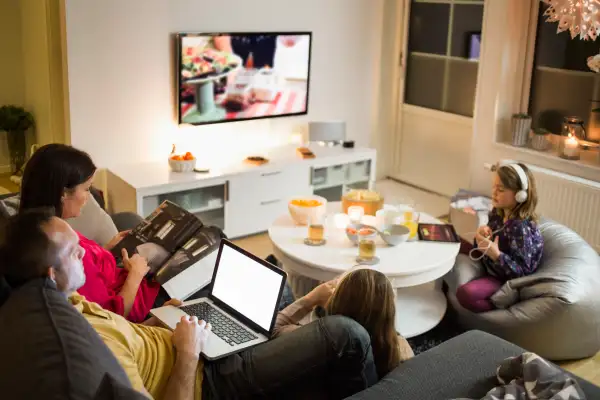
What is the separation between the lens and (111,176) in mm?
4801

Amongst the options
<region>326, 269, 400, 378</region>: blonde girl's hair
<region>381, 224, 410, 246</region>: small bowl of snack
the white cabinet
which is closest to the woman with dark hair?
<region>326, 269, 400, 378</region>: blonde girl's hair

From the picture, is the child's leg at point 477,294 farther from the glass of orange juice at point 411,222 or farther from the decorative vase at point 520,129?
the decorative vase at point 520,129

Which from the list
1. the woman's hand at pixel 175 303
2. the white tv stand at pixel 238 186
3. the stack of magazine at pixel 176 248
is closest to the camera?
the woman's hand at pixel 175 303

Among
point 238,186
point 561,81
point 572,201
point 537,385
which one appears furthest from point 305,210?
point 561,81

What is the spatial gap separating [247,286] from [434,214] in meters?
3.31

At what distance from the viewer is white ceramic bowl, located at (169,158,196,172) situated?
188 inches

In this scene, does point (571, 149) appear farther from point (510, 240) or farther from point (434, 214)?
point (510, 240)

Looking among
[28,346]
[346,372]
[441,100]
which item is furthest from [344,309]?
[441,100]

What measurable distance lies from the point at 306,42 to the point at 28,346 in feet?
13.8

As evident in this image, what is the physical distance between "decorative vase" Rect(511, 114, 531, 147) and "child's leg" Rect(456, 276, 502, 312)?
5.98ft

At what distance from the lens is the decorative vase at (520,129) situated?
5082 mm

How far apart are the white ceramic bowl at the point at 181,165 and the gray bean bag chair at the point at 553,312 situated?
2.14m

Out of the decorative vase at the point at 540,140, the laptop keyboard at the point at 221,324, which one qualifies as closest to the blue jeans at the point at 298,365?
the laptop keyboard at the point at 221,324

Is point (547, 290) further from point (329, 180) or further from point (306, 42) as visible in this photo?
point (306, 42)
